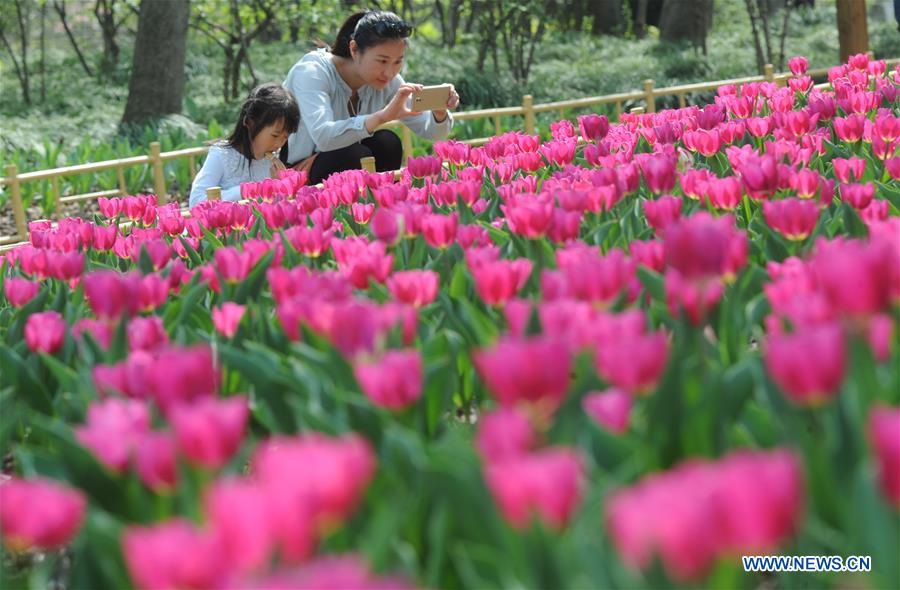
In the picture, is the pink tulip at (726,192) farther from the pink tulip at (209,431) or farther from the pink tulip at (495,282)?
the pink tulip at (209,431)

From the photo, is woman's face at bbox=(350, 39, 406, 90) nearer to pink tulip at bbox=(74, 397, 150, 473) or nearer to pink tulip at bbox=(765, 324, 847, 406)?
pink tulip at bbox=(74, 397, 150, 473)

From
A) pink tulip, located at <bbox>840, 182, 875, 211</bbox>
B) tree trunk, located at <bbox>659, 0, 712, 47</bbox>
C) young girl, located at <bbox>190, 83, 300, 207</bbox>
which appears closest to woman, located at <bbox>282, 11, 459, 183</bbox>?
young girl, located at <bbox>190, 83, 300, 207</bbox>

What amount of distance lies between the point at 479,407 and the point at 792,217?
2.31 ft

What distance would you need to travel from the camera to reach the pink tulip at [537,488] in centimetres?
107

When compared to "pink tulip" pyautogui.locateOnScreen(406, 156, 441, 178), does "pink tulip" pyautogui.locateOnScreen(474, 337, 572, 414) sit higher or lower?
lower

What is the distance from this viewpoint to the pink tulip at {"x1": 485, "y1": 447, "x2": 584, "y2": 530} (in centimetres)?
107

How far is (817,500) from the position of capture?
1365 mm

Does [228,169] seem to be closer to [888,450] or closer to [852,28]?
[888,450]

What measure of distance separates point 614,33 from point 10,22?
1088cm

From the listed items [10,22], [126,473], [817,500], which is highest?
[10,22]

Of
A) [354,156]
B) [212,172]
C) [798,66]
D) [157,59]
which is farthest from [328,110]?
[157,59]

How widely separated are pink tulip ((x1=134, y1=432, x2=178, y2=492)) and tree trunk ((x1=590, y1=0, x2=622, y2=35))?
22.0 metres

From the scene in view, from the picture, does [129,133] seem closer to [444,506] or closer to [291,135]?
[291,135]

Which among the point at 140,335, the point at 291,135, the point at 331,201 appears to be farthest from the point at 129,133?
the point at 140,335
